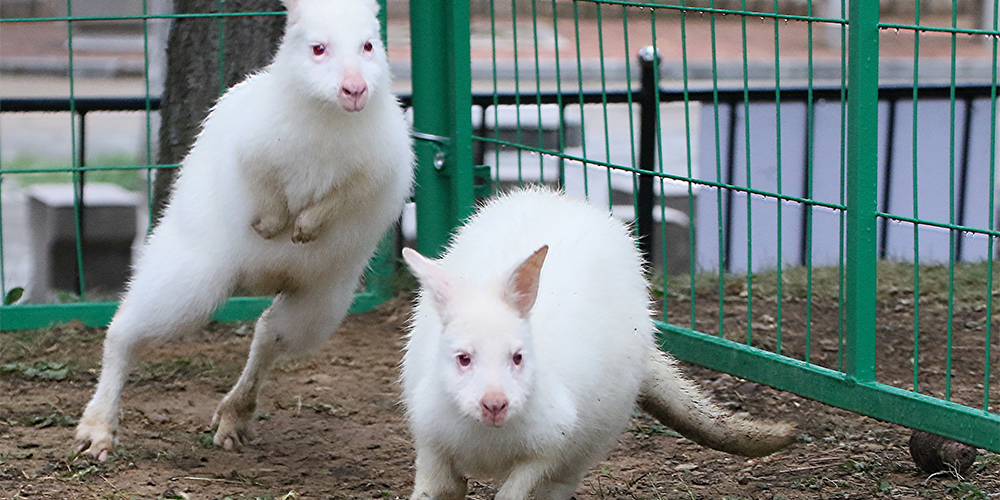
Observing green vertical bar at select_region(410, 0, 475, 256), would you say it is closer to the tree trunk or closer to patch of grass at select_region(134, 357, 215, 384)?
the tree trunk

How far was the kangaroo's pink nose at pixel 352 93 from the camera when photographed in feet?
11.6

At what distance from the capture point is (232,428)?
443cm

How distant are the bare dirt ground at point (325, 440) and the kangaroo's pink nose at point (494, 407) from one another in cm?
107

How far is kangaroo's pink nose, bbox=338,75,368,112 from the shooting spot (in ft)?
11.6

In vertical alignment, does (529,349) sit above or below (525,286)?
below

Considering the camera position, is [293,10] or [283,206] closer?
[293,10]

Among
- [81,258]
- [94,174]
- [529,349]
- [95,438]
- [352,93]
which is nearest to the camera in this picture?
[529,349]

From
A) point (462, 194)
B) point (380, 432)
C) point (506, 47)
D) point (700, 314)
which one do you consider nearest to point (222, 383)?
point (380, 432)

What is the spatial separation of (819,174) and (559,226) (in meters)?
4.93

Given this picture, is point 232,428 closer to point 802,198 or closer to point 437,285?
point 437,285

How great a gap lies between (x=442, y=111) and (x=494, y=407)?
2963 mm

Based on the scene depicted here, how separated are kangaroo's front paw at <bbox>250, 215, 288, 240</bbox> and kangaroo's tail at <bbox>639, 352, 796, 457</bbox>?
126cm

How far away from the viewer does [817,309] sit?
6027 mm

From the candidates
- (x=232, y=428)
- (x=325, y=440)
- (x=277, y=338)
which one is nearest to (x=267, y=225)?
(x=277, y=338)
